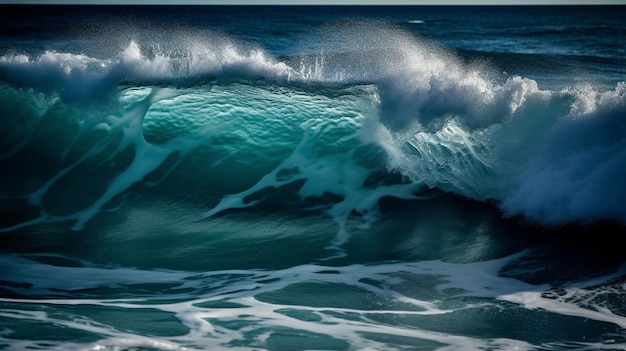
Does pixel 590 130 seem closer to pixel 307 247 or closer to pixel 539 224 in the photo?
pixel 539 224

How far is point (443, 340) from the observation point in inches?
187

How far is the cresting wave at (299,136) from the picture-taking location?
819 centimetres

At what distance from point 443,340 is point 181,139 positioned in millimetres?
6327

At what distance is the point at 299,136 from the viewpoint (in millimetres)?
9992

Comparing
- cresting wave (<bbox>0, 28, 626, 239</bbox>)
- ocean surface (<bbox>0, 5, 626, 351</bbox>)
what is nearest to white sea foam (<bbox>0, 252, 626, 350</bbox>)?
ocean surface (<bbox>0, 5, 626, 351</bbox>)

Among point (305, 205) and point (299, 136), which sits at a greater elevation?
point (299, 136)

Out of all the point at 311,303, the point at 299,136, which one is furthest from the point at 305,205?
the point at 311,303

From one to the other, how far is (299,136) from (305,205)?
1621mm

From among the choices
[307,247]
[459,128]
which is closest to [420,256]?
[307,247]

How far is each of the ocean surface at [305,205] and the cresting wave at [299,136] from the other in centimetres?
3

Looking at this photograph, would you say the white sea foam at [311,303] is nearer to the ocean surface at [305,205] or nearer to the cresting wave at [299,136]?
the ocean surface at [305,205]

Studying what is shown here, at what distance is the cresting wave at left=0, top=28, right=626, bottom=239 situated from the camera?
8.19 m

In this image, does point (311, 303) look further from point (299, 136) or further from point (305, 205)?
point (299, 136)

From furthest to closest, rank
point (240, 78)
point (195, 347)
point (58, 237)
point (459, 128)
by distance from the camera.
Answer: point (240, 78), point (459, 128), point (58, 237), point (195, 347)
